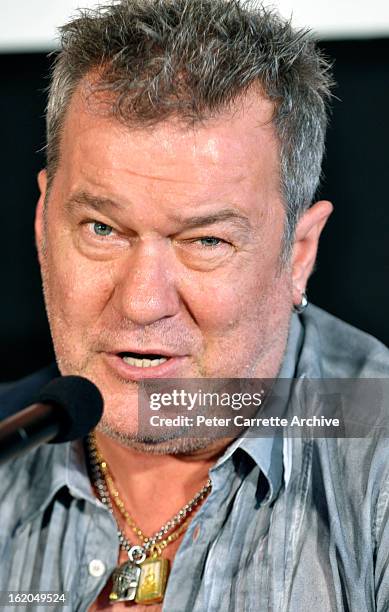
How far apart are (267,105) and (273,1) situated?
0.43 metres

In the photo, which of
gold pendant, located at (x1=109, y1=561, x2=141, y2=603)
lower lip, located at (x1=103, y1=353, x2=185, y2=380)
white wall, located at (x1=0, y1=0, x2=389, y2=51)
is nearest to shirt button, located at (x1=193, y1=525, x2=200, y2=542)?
gold pendant, located at (x1=109, y1=561, x2=141, y2=603)

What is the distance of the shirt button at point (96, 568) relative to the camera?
168cm

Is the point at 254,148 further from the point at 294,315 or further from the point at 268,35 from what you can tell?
the point at 294,315

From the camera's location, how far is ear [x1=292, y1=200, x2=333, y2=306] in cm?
174

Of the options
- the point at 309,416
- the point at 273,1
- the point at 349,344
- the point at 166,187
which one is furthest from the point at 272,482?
the point at 273,1

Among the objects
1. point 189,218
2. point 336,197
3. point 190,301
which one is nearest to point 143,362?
point 190,301

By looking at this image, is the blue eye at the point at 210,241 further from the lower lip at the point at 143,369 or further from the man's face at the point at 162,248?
the lower lip at the point at 143,369

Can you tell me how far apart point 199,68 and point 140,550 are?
0.77m

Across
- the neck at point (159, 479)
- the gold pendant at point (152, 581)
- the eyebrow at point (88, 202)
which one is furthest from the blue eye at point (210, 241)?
the gold pendant at point (152, 581)

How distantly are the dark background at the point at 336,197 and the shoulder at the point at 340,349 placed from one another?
268 mm

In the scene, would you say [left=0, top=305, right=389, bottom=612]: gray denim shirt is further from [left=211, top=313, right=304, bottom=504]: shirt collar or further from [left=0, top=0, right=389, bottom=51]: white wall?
[left=0, top=0, right=389, bottom=51]: white wall

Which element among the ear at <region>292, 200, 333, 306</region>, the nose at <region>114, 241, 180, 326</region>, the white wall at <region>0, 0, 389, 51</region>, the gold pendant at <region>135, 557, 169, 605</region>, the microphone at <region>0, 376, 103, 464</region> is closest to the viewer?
the microphone at <region>0, 376, 103, 464</region>

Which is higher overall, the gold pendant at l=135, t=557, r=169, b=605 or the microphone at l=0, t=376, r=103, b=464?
the microphone at l=0, t=376, r=103, b=464

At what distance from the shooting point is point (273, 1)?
1.94 metres
